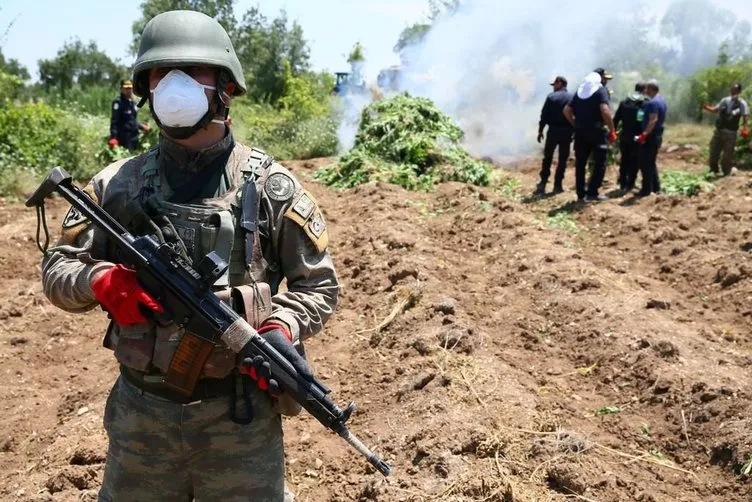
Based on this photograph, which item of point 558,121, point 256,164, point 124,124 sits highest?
point 256,164

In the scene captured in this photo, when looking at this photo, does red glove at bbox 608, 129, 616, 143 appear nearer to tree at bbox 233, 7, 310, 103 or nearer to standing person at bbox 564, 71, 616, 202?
standing person at bbox 564, 71, 616, 202

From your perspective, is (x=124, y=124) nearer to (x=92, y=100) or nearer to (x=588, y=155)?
(x=588, y=155)

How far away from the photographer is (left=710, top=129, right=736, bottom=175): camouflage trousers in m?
13.2

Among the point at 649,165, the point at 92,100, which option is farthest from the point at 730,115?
the point at 92,100

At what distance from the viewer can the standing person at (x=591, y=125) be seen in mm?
10547

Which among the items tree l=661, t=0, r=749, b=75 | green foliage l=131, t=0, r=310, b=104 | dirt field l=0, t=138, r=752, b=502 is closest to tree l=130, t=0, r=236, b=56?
green foliage l=131, t=0, r=310, b=104

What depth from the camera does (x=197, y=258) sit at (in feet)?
7.72

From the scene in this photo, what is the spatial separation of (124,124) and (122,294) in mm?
10934

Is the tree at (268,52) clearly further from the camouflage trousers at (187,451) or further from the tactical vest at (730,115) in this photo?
the camouflage trousers at (187,451)

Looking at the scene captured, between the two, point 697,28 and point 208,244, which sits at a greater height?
point 697,28

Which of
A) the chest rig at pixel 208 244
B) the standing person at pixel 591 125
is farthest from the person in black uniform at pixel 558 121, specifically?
the chest rig at pixel 208 244

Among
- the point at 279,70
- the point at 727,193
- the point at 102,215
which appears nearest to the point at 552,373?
the point at 102,215

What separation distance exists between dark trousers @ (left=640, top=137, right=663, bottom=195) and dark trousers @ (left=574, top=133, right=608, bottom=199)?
0.67 metres

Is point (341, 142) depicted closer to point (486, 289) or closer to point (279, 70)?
point (486, 289)
